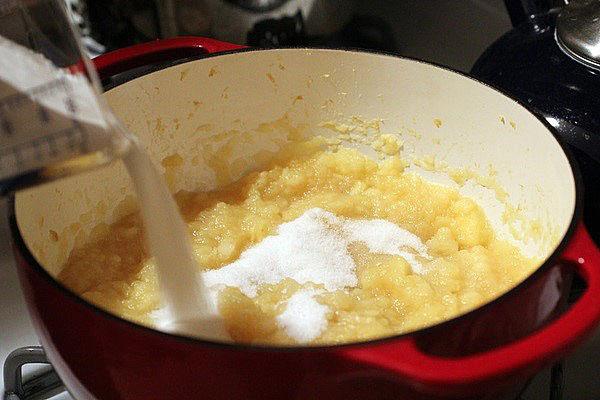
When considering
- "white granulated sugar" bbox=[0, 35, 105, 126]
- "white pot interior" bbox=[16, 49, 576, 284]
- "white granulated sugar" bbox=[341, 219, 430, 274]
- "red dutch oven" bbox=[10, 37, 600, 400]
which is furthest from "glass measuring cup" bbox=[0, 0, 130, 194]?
"white granulated sugar" bbox=[341, 219, 430, 274]

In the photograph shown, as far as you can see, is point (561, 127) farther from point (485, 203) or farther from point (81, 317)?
point (81, 317)

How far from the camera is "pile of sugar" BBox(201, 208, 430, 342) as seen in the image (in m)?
0.74

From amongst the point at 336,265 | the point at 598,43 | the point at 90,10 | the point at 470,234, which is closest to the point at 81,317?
the point at 336,265

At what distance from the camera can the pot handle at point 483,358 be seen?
0.44m

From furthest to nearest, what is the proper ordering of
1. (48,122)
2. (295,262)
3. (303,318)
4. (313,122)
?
(313,122) → (295,262) → (303,318) → (48,122)

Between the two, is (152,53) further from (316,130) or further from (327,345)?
(327,345)

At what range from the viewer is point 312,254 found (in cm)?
78

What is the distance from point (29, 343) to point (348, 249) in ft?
1.25

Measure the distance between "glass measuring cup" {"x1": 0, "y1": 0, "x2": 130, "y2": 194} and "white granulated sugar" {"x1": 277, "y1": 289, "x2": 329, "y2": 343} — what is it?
9.6 inches

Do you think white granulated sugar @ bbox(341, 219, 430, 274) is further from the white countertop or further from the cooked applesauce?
the white countertop

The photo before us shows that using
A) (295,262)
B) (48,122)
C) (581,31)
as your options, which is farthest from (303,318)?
(581,31)

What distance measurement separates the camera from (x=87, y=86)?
48 centimetres

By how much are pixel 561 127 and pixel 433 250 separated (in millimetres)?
184

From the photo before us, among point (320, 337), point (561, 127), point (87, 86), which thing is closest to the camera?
point (87, 86)
